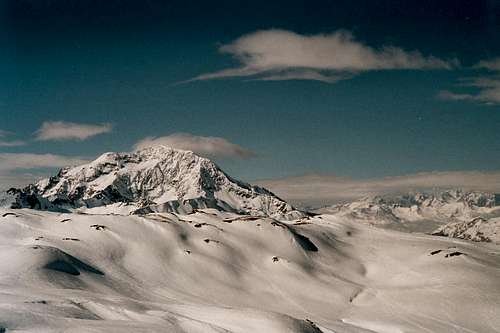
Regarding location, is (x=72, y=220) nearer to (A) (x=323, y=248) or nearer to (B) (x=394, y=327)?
(A) (x=323, y=248)

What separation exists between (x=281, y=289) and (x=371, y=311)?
15918 mm

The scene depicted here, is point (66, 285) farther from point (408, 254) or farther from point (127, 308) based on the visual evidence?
point (408, 254)

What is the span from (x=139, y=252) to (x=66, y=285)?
96.1 ft

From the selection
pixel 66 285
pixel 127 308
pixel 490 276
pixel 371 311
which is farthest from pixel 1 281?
pixel 490 276

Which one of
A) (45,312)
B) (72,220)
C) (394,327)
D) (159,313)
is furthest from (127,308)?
(72,220)

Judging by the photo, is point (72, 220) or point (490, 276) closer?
point (490, 276)

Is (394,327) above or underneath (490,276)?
underneath

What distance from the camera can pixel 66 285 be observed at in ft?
190

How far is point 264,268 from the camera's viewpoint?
9256 cm

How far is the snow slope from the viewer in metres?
66.6

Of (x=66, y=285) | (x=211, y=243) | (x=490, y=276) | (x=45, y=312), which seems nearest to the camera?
(x=45, y=312)

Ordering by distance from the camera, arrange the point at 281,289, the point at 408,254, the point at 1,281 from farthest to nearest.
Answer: the point at 408,254, the point at 281,289, the point at 1,281

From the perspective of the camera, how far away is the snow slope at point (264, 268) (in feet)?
218

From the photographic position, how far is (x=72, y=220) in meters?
99.4
